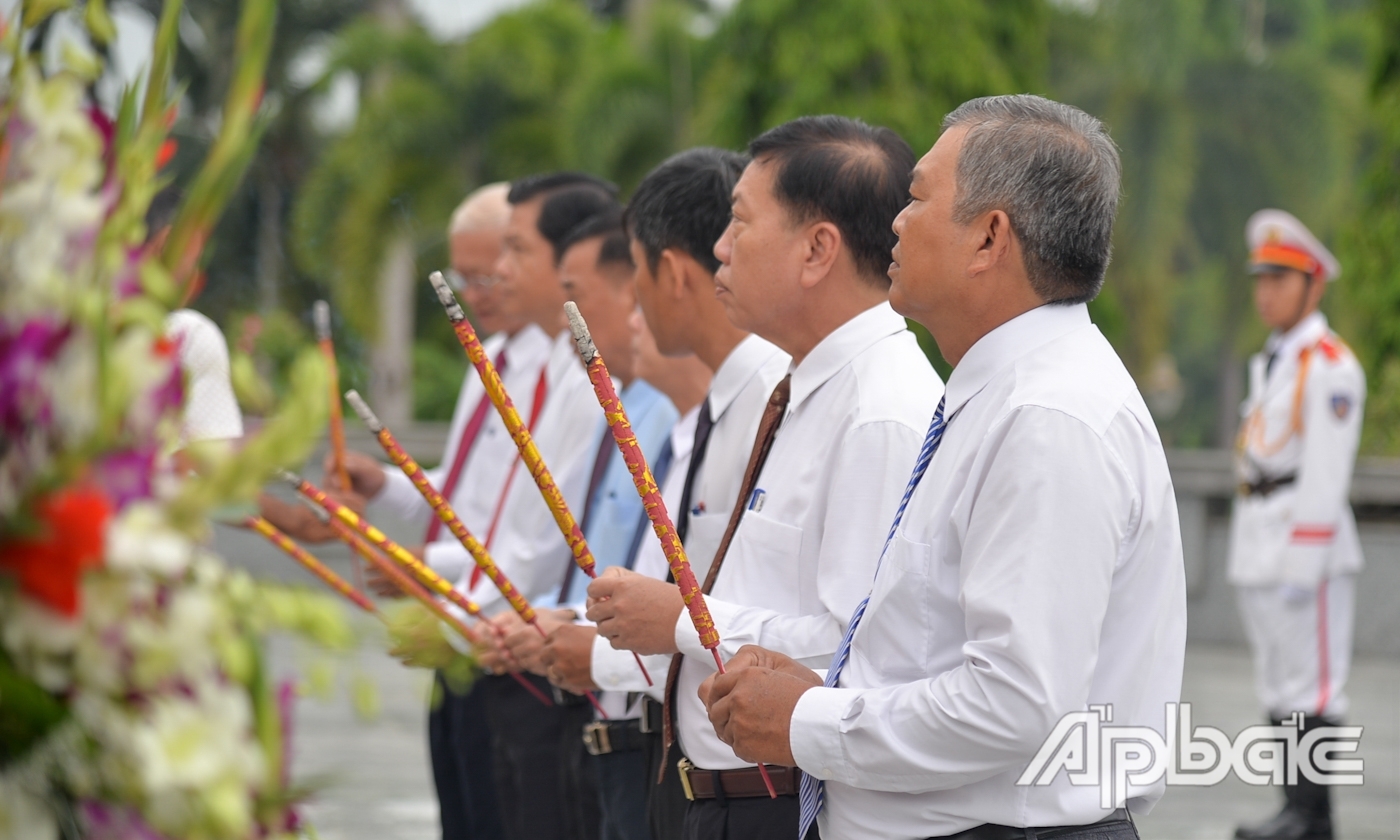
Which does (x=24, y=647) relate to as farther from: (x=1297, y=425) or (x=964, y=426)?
(x=1297, y=425)

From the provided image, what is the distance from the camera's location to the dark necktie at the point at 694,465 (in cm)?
285

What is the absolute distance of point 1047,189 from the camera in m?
2.00

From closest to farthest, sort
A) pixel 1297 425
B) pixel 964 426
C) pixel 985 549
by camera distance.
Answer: pixel 985 549 < pixel 964 426 < pixel 1297 425

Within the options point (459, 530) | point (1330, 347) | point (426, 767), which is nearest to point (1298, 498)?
point (1330, 347)

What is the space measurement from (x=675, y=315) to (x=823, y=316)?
1.67ft

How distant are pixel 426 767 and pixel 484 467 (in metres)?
2.51

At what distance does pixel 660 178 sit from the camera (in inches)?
121

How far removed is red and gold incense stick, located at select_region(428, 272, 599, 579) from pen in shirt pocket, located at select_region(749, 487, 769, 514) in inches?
12.4

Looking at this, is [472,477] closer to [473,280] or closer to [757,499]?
[473,280]

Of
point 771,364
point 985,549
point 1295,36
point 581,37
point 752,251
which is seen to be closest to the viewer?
point 985,549

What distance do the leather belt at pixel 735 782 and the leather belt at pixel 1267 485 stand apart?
15.2ft

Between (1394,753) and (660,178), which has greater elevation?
(660,178)

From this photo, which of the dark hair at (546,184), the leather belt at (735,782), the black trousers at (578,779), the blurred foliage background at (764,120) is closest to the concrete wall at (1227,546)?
the blurred foliage background at (764,120)

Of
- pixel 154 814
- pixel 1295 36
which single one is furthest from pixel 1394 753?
pixel 1295 36
